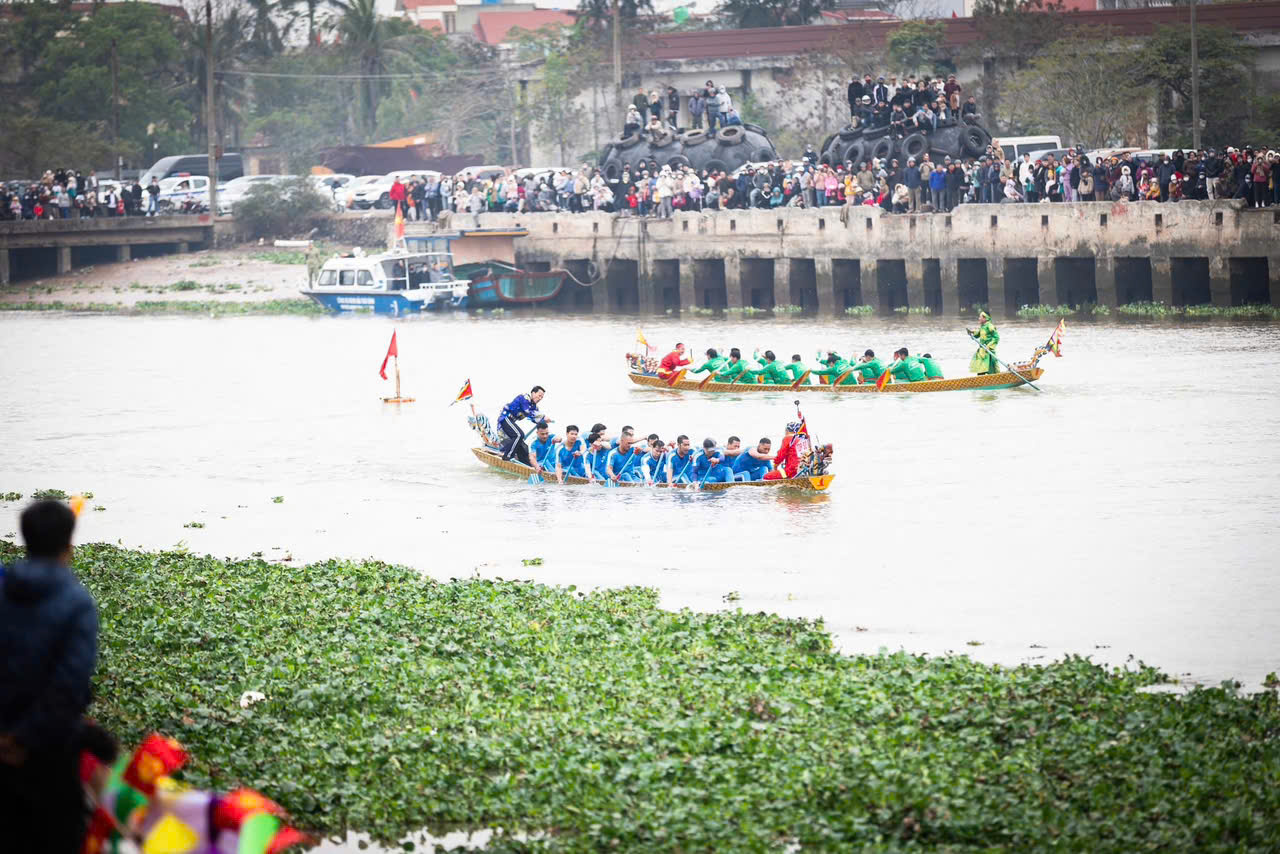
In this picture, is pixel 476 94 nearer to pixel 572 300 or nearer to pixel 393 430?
pixel 572 300

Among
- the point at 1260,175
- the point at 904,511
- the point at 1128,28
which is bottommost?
the point at 904,511

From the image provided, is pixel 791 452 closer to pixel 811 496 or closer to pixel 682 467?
pixel 811 496

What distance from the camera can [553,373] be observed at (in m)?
39.9

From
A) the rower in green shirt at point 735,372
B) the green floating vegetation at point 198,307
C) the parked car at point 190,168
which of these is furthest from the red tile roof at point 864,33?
the rower in green shirt at point 735,372

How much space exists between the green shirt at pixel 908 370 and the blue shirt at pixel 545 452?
10.1 m

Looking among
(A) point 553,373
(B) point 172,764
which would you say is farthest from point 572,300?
(B) point 172,764

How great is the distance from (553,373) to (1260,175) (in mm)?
18050

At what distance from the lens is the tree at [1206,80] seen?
5188 cm

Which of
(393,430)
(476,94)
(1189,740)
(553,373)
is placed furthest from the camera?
(476,94)

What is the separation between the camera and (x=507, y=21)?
11931 centimetres

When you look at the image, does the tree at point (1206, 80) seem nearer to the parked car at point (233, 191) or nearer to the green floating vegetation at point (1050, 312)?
the green floating vegetation at point (1050, 312)

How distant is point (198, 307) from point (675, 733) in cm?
4682

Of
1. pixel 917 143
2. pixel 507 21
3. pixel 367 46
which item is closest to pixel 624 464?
pixel 917 143

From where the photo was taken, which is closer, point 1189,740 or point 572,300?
point 1189,740
